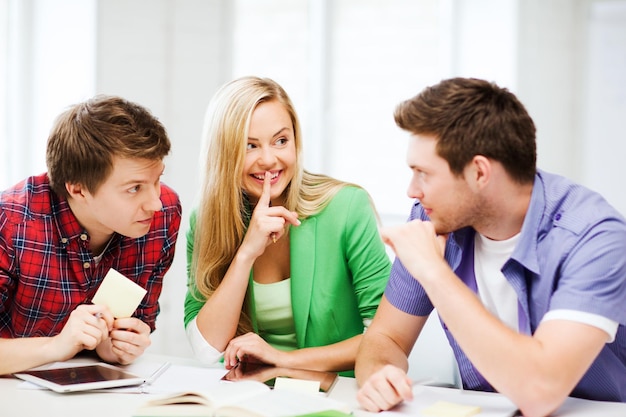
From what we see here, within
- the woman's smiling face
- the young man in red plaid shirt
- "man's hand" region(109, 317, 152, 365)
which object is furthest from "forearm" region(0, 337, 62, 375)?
the woman's smiling face

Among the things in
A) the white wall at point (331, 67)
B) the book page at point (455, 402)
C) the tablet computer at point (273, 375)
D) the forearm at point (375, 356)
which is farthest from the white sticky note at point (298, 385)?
the white wall at point (331, 67)

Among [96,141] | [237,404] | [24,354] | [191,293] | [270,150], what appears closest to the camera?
[237,404]

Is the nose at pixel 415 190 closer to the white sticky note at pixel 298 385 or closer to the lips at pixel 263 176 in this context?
the white sticky note at pixel 298 385

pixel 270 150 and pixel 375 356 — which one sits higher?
pixel 270 150

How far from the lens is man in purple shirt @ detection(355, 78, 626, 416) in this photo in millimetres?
1544

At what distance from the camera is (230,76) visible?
15.6 feet

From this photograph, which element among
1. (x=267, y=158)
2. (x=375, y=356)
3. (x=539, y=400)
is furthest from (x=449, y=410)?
(x=267, y=158)

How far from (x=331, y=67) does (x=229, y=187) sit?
9.10 ft

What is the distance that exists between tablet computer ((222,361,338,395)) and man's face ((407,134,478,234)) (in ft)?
1.55

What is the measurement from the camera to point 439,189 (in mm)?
1762

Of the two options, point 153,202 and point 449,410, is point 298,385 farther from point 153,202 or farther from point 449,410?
point 153,202

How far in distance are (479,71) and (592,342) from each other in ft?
9.66

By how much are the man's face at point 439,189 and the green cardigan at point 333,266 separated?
0.55 meters

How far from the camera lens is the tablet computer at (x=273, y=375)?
1.85 m
